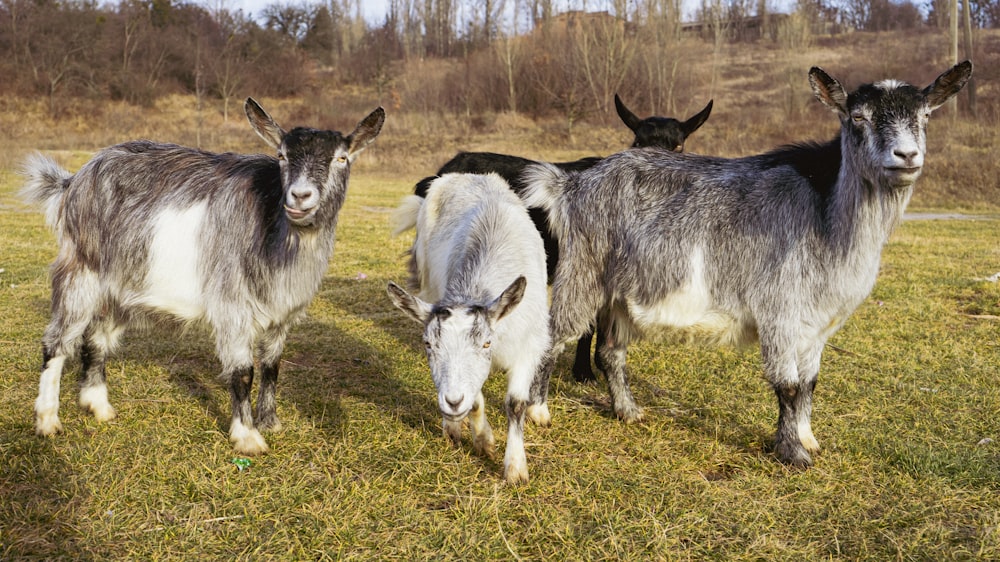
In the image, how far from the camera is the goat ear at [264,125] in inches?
190

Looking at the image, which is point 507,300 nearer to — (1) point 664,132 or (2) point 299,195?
(2) point 299,195

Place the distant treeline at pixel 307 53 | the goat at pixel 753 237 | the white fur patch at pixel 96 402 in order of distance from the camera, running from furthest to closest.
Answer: the distant treeline at pixel 307 53, the white fur patch at pixel 96 402, the goat at pixel 753 237

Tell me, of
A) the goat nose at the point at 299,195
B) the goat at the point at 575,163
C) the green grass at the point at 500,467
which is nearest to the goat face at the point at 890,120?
the green grass at the point at 500,467

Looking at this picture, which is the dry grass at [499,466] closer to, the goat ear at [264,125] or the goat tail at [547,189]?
the goat tail at [547,189]

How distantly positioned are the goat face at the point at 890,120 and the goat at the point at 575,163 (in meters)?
2.34

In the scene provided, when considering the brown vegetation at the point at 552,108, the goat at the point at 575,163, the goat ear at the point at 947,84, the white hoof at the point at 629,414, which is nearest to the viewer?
the goat ear at the point at 947,84

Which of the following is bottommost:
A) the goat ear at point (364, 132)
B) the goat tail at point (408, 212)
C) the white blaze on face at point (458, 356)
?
the white blaze on face at point (458, 356)

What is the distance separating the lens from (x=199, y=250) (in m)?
4.89

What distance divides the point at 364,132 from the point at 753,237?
8.54 ft

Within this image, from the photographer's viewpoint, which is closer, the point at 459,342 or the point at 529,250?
the point at 459,342

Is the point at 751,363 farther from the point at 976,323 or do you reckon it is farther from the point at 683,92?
the point at 683,92

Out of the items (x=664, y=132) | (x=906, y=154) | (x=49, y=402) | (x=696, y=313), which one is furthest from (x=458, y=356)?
(x=664, y=132)

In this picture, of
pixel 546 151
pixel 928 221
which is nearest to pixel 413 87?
pixel 546 151

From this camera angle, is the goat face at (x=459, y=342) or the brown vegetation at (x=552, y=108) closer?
the goat face at (x=459, y=342)
